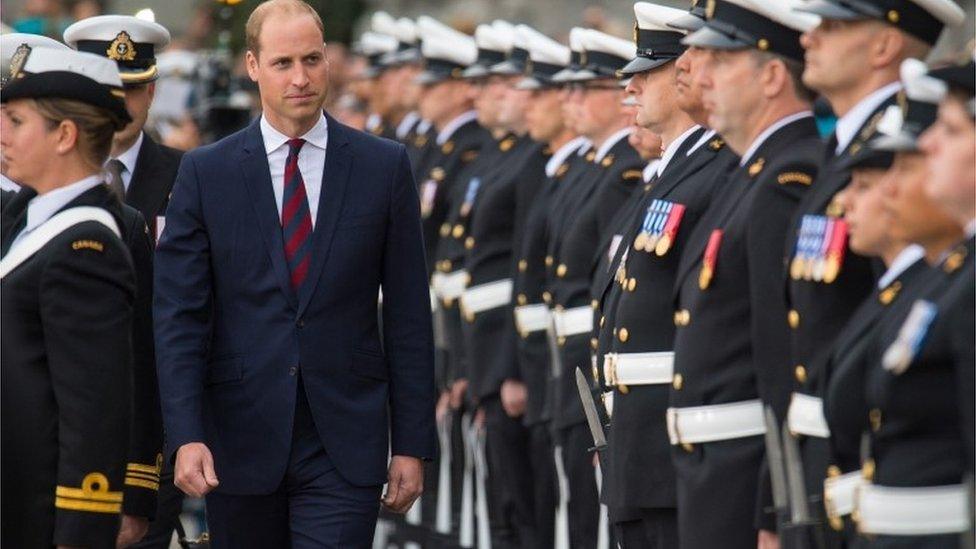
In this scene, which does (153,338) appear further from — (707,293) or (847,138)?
(847,138)

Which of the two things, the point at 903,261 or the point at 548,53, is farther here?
the point at 548,53

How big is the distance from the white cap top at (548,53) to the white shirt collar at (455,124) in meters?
2.22

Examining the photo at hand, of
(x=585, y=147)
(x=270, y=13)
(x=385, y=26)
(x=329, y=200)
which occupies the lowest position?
(x=329, y=200)

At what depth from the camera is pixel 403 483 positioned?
24.9 feet

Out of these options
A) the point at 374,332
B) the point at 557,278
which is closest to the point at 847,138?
the point at 374,332

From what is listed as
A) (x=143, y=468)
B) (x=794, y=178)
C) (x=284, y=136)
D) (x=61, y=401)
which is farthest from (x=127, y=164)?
(x=794, y=178)

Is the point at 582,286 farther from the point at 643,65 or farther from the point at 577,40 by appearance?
the point at 643,65

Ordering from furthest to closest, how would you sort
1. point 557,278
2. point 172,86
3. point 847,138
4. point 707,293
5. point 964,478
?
point 172,86
point 557,278
point 707,293
point 847,138
point 964,478

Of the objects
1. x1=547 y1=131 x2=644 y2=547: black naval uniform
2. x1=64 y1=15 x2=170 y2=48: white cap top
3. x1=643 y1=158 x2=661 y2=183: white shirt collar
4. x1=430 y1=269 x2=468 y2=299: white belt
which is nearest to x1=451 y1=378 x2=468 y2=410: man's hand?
x1=430 y1=269 x2=468 y2=299: white belt

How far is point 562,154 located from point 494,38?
2.29m

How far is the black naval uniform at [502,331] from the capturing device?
1145cm

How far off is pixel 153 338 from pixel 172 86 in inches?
397

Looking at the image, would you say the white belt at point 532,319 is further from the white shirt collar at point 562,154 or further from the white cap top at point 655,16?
the white cap top at point 655,16

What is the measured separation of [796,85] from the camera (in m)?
7.11
